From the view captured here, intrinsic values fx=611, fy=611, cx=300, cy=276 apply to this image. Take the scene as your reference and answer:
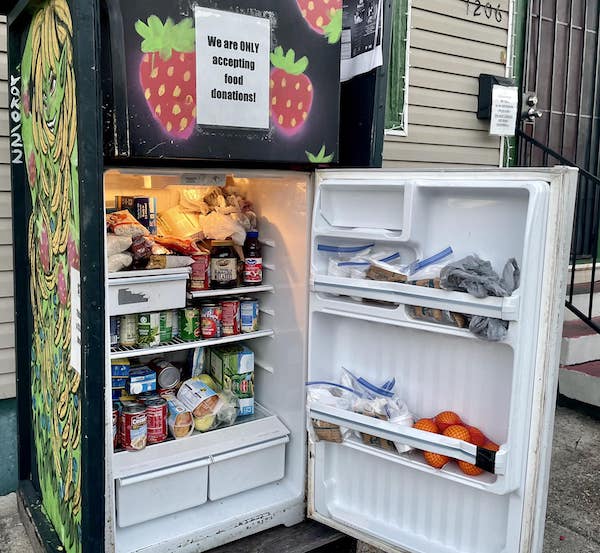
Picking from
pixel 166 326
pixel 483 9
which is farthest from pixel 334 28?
pixel 483 9

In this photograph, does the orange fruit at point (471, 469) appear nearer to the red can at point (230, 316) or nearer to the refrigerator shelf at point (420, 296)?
the refrigerator shelf at point (420, 296)

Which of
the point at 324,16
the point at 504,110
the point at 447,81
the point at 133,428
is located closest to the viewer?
the point at 324,16

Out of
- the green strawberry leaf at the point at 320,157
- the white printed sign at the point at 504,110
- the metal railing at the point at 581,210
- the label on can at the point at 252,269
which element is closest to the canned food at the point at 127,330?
the label on can at the point at 252,269

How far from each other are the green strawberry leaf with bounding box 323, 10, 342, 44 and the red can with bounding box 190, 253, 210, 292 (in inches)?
43.2

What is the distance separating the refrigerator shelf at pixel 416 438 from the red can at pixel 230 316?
62 cm

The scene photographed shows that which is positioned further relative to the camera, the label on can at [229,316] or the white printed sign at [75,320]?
the label on can at [229,316]

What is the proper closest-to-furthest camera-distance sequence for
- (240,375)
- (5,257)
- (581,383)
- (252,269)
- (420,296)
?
(420,296), (252,269), (240,375), (5,257), (581,383)

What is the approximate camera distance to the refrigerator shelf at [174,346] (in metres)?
2.56

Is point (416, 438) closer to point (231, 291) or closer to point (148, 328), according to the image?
point (231, 291)

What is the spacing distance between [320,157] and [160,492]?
157 centimetres

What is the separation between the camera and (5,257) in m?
3.19

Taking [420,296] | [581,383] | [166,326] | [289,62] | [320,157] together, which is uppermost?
[289,62]

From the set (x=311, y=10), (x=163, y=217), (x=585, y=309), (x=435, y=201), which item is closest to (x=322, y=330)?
(x=435, y=201)

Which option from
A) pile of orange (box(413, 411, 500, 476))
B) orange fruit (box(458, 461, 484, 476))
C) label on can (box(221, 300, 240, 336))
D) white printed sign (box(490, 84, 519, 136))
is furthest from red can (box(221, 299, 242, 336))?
white printed sign (box(490, 84, 519, 136))
